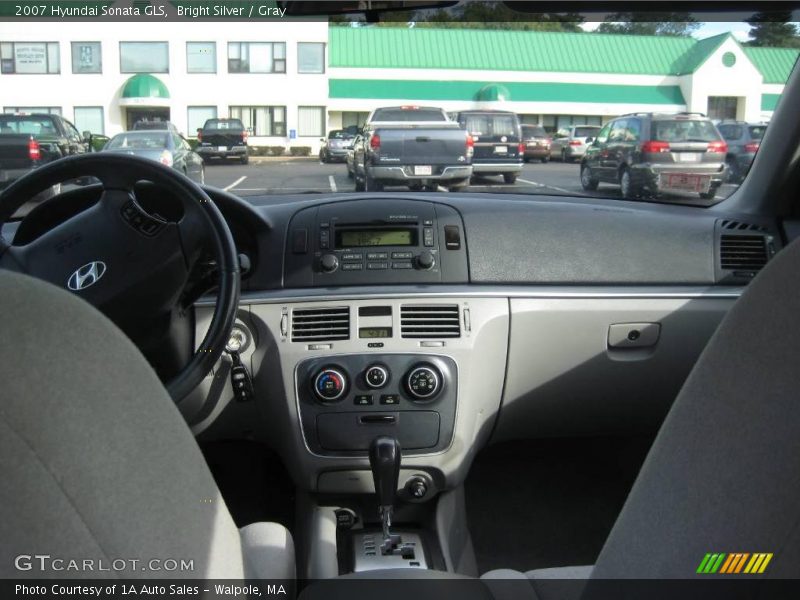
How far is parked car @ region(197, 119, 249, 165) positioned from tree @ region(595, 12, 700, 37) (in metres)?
1.32

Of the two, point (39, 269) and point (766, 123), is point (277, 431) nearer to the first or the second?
point (39, 269)

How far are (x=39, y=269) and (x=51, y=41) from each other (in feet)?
2.18

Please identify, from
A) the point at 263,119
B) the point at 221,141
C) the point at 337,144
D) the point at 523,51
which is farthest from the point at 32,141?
the point at 523,51

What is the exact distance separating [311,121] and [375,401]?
44.1 inches

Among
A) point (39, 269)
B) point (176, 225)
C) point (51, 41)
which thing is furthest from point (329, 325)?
point (51, 41)

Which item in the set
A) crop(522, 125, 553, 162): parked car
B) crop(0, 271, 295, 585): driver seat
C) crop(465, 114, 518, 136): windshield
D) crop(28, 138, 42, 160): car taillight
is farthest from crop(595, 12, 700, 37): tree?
crop(0, 271, 295, 585): driver seat

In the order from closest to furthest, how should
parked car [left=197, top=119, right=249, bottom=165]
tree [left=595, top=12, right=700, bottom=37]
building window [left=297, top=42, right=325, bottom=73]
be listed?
tree [left=595, top=12, right=700, bottom=37] < building window [left=297, top=42, right=325, bottom=73] < parked car [left=197, top=119, right=249, bottom=165]

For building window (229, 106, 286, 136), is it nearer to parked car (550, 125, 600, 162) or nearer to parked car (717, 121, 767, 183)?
parked car (550, 125, 600, 162)

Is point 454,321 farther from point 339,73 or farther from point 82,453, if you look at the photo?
point 82,453

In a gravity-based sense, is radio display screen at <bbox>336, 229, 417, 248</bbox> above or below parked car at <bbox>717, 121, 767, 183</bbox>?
below

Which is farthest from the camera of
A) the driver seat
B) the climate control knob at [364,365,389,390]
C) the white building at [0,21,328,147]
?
the climate control knob at [364,365,389,390]

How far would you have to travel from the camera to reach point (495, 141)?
368 centimetres

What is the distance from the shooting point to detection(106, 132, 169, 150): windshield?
270 centimetres

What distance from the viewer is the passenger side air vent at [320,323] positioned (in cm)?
307
